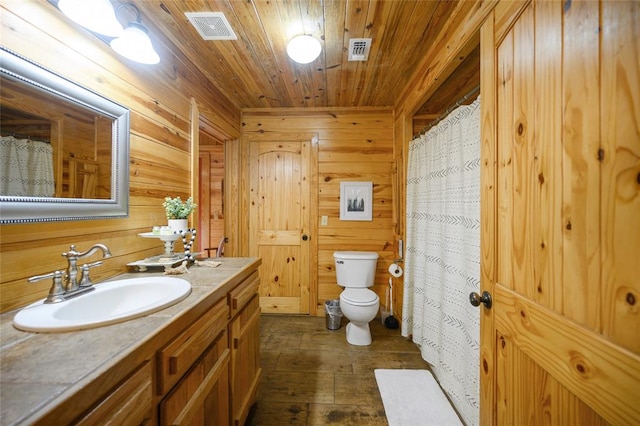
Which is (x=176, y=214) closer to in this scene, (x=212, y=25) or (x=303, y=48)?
(x=212, y=25)

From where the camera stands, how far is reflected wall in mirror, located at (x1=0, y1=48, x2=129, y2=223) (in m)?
0.83

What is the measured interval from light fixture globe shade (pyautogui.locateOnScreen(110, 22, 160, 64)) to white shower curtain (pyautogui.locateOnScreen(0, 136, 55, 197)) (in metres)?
0.58

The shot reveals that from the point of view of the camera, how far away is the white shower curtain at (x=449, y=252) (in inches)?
54.6

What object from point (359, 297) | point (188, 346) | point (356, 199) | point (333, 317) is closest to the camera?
point (188, 346)

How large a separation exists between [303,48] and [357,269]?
6.46 ft

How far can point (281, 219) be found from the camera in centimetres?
290

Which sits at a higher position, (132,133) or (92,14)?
(92,14)

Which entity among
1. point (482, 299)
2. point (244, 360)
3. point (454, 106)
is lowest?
point (244, 360)

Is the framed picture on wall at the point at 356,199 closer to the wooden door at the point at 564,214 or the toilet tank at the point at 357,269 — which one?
the toilet tank at the point at 357,269

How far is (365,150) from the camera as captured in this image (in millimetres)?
2842

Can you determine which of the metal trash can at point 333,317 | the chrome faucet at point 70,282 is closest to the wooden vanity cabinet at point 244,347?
the chrome faucet at point 70,282

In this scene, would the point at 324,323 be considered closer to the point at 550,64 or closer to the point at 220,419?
the point at 220,419

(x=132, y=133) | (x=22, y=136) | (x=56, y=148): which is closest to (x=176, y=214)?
(x=132, y=133)

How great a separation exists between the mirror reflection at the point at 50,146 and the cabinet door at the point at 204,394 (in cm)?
86
